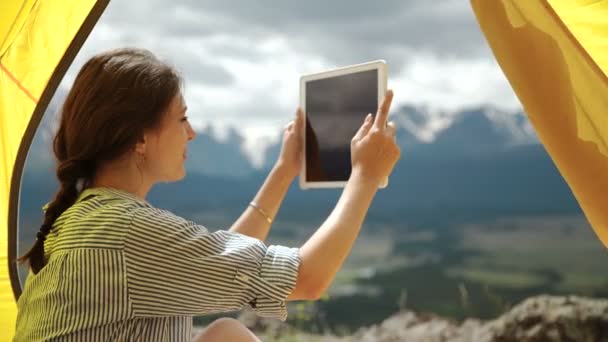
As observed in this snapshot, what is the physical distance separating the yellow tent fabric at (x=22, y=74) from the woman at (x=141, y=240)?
57cm

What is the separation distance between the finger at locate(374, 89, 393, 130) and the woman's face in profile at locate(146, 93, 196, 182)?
30 centimetres

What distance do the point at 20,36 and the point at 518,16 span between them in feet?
3.77

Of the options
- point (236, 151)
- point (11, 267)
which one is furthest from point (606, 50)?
point (236, 151)

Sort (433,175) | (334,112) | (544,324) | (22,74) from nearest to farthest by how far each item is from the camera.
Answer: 1. (334,112)
2. (22,74)
3. (544,324)
4. (433,175)

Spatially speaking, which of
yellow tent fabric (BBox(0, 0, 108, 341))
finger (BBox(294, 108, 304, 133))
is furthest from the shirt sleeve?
yellow tent fabric (BBox(0, 0, 108, 341))

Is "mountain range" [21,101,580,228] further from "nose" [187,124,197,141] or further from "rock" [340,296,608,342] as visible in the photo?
"nose" [187,124,197,141]

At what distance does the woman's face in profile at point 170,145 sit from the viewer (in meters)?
0.90

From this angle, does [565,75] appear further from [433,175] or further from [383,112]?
[433,175]

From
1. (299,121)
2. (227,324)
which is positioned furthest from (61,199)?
(299,121)

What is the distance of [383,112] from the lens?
982 mm

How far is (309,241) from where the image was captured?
88 centimetres

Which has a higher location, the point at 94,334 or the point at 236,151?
the point at 94,334

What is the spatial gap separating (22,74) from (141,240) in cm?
90

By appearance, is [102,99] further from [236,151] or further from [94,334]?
[236,151]
